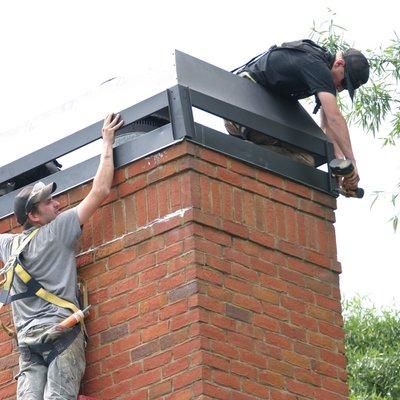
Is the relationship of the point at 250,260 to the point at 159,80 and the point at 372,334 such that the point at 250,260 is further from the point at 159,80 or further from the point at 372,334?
the point at 372,334

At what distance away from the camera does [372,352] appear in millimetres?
26891

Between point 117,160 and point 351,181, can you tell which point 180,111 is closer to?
point 117,160

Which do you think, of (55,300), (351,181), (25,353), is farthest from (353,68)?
(25,353)

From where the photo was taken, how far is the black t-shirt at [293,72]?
11539 mm

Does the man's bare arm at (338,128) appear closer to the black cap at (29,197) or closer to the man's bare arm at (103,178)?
the man's bare arm at (103,178)

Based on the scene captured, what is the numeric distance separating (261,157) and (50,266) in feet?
5.23

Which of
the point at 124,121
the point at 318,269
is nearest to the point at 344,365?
the point at 318,269

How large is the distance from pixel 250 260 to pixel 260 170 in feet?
2.28

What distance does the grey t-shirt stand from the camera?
10.7 metres

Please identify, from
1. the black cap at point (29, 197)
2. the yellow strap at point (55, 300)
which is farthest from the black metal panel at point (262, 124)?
the yellow strap at point (55, 300)

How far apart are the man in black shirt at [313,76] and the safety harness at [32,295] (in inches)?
68.9

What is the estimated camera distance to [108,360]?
1062cm

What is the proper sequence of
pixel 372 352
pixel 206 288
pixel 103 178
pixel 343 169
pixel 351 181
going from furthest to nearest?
pixel 372 352 < pixel 351 181 < pixel 343 169 < pixel 103 178 < pixel 206 288

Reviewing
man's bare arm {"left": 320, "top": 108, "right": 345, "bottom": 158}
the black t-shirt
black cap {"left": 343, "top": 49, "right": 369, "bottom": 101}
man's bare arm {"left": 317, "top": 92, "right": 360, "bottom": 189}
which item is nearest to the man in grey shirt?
the black t-shirt
